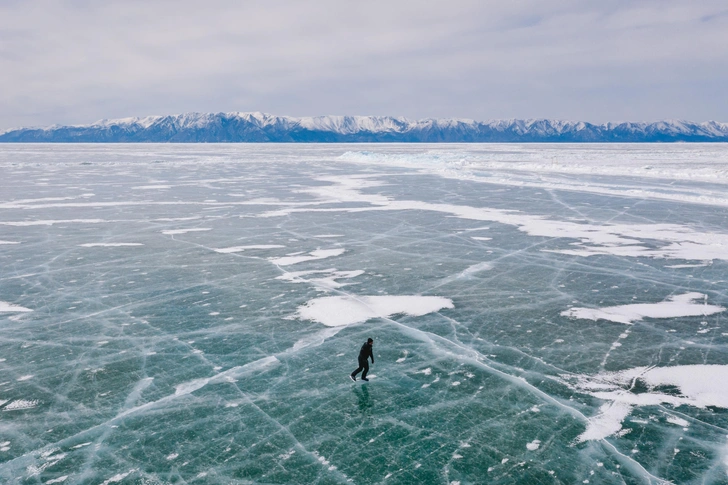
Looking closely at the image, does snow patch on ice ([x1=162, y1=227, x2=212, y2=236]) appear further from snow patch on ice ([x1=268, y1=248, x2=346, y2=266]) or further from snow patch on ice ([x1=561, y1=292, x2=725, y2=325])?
snow patch on ice ([x1=561, y1=292, x2=725, y2=325])

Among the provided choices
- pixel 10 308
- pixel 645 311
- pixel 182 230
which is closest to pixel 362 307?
pixel 645 311

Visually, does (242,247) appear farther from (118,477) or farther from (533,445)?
(533,445)

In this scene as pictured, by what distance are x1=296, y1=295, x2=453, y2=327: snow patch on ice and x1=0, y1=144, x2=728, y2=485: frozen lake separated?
0.06 meters

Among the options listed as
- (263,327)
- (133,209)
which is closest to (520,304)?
(263,327)

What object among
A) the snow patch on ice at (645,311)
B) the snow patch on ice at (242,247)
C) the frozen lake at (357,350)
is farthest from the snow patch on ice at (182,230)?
the snow patch on ice at (645,311)

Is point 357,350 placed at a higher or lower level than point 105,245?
lower

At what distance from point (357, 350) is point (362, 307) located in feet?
6.20

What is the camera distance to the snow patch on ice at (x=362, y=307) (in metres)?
9.27

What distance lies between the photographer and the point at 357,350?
798 cm

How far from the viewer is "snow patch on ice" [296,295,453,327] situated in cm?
927

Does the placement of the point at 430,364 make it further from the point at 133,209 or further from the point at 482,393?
the point at 133,209

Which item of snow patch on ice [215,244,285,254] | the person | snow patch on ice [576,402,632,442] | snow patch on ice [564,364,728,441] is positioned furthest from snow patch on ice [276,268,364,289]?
snow patch on ice [576,402,632,442]

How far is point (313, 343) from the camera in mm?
8250

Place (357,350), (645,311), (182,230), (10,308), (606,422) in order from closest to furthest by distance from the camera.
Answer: (606,422), (357,350), (645,311), (10,308), (182,230)
